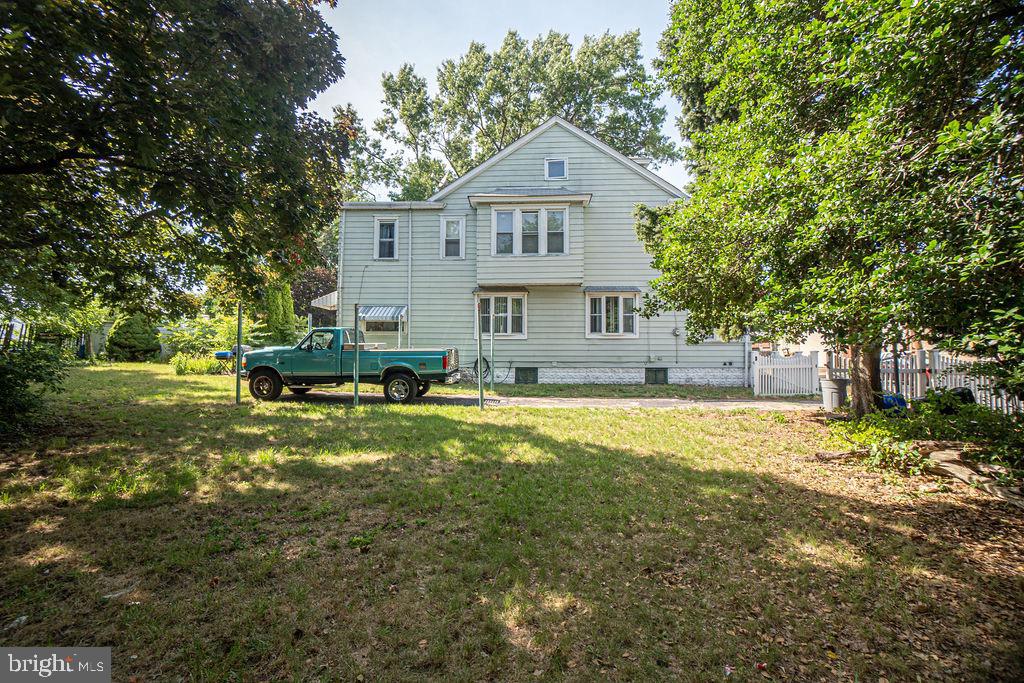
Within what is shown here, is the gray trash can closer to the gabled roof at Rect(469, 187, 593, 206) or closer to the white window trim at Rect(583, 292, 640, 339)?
the white window trim at Rect(583, 292, 640, 339)

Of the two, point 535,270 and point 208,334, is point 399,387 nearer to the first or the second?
point 535,270

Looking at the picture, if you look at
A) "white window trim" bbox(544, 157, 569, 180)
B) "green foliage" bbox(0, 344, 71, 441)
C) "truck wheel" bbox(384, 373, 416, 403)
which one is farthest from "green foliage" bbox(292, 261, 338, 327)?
"green foliage" bbox(0, 344, 71, 441)

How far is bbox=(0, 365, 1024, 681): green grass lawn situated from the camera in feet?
8.82

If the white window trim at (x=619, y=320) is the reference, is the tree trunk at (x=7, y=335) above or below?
below

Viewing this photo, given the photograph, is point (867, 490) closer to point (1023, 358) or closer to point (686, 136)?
point (1023, 358)

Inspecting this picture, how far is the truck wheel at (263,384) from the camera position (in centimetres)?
1161

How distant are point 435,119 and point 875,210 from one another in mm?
29933

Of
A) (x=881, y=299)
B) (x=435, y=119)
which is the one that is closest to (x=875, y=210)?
(x=881, y=299)

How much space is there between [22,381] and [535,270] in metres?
13.3

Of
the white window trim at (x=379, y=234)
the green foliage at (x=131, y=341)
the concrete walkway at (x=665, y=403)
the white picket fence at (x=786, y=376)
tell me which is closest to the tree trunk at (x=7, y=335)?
the concrete walkway at (x=665, y=403)

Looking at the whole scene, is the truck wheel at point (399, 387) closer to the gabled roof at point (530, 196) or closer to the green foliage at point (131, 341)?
the gabled roof at point (530, 196)

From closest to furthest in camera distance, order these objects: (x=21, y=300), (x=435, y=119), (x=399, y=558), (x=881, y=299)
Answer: (x=399, y=558) → (x=881, y=299) → (x=21, y=300) → (x=435, y=119)

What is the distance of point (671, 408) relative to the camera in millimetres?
11141

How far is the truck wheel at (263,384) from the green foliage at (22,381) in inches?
168
